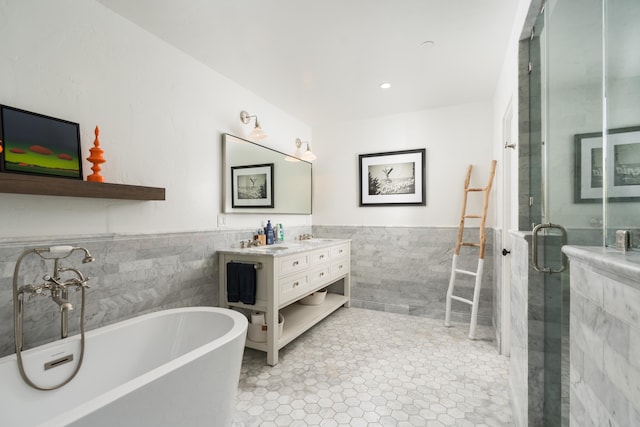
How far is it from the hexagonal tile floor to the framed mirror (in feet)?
4.63

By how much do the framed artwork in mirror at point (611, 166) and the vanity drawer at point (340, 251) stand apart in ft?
8.24

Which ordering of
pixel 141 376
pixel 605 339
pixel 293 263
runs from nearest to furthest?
pixel 605 339 < pixel 141 376 < pixel 293 263

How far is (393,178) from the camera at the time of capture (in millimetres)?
3701

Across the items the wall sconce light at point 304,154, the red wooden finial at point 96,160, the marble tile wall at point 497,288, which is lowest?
the marble tile wall at point 497,288

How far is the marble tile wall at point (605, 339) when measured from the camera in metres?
0.60

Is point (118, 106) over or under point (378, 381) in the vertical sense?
over

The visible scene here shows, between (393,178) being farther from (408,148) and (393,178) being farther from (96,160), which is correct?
(96,160)

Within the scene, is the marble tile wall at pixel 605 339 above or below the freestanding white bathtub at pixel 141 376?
above

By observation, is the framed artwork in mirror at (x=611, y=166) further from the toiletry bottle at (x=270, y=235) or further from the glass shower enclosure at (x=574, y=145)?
the toiletry bottle at (x=270, y=235)

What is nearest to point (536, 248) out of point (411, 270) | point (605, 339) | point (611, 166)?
point (611, 166)

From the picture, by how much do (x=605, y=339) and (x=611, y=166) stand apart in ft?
1.62

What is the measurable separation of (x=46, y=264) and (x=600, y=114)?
2.50 meters

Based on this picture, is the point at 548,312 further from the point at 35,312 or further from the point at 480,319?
the point at 35,312

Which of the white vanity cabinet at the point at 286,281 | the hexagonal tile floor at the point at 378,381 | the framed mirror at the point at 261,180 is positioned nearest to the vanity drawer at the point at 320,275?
the white vanity cabinet at the point at 286,281
